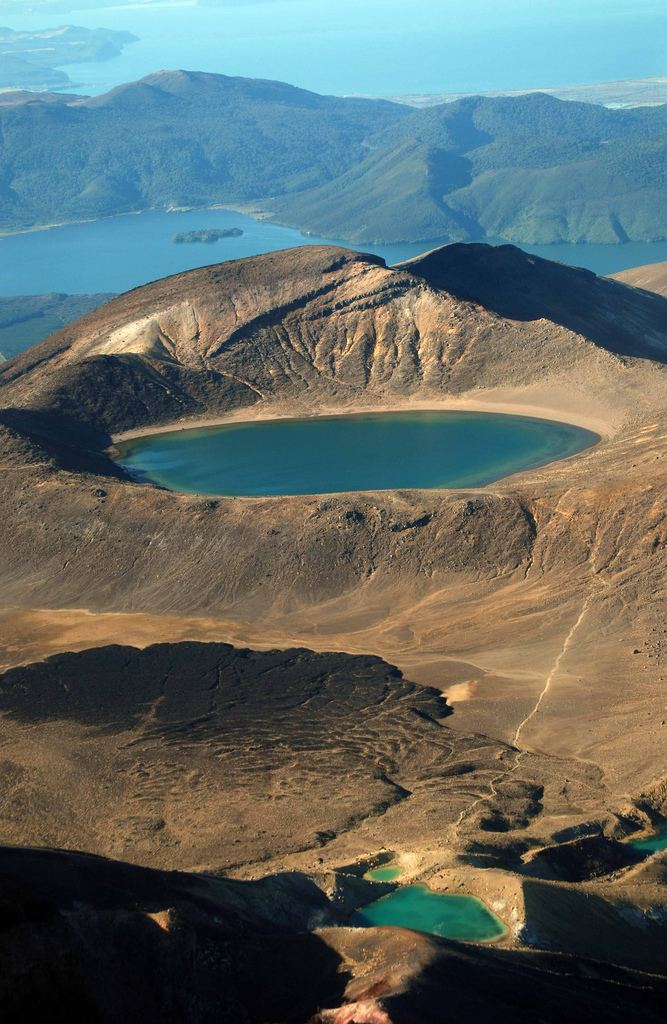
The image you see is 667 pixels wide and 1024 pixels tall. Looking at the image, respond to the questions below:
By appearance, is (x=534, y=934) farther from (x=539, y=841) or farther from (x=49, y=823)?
(x=49, y=823)

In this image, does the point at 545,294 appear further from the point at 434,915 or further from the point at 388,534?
the point at 434,915

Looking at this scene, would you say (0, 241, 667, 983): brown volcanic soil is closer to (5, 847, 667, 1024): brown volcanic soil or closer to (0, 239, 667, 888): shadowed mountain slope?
(0, 239, 667, 888): shadowed mountain slope

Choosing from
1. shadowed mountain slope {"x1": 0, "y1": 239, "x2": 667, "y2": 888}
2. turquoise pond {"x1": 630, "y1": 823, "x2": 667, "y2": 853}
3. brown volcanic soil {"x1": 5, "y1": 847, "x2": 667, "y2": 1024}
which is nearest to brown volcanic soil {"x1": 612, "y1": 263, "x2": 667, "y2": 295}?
shadowed mountain slope {"x1": 0, "y1": 239, "x2": 667, "y2": 888}

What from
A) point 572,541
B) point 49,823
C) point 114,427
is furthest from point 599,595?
point 114,427

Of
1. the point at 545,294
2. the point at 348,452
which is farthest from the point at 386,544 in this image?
the point at 545,294

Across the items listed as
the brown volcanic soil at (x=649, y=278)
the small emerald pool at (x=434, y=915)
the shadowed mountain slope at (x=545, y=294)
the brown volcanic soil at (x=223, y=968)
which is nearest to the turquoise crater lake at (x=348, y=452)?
the shadowed mountain slope at (x=545, y=294)

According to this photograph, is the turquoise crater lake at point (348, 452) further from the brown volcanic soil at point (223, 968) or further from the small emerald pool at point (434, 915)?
the brown volcanic soil at point (223, 968)
